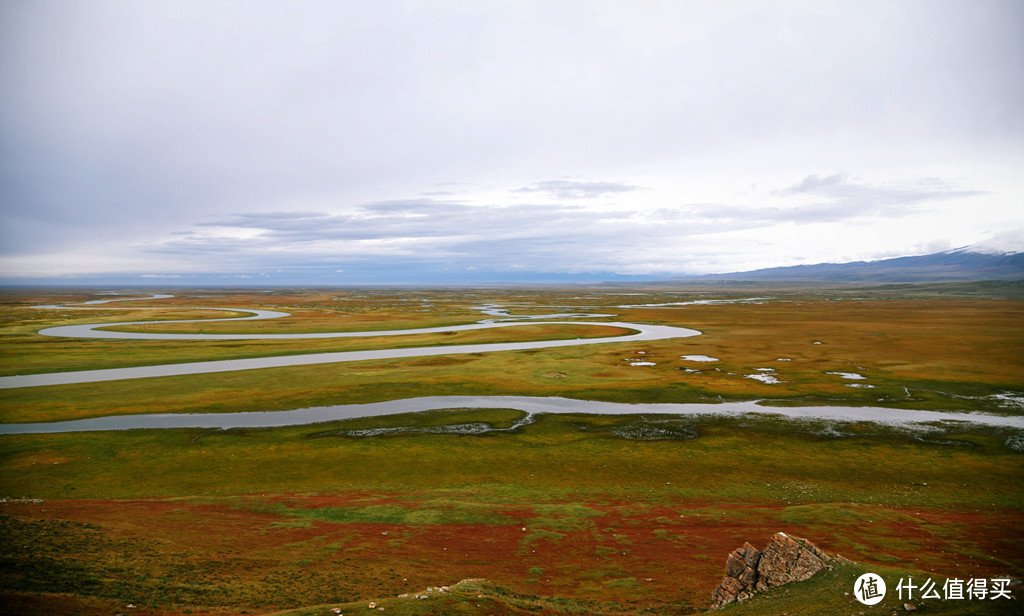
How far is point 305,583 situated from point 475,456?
15.9 m

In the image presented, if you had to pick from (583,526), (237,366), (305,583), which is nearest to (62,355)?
(237,366)

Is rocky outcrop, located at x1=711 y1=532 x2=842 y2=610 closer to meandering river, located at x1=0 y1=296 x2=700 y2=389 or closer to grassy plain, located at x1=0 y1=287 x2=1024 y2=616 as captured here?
grassy plain, located at x1=0 y1=287 x2=1024 y2=616

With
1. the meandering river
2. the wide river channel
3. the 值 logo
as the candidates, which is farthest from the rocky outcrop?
the meandering river

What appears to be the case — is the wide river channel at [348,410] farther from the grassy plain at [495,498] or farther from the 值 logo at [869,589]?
the 值 logo at [869,589]

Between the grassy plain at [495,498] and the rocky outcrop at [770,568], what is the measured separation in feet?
2.07

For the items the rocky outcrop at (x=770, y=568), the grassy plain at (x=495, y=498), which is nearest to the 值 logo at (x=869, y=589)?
the grassy plain at (x=495, y=498)

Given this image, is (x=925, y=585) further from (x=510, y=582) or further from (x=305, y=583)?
(x=305, y=583)

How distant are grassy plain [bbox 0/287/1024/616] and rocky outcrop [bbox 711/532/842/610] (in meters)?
0.63

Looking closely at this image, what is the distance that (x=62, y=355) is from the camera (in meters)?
64.0

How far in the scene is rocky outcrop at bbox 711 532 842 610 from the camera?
1421cm

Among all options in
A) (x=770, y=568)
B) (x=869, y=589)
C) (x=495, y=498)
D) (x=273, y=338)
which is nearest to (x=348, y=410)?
(x=495, y=498)

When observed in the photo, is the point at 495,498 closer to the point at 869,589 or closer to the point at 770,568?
the point at 770,568

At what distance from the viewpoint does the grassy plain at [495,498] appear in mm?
14602

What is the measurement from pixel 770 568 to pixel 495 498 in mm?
13320
